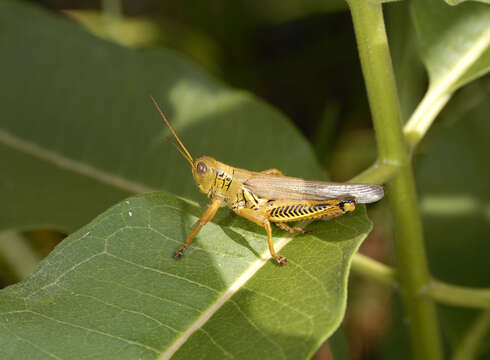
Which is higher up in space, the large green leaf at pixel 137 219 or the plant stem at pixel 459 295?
the large green leaf at pixel 137 219

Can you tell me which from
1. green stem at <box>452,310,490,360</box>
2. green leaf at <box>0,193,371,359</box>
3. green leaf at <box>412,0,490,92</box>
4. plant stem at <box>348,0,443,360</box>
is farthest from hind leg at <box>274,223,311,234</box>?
green stem at <box>452,310,490,360</box>

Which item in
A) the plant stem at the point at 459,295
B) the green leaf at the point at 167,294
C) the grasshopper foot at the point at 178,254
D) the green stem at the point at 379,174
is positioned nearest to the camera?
the green leaf at the point at 167,294

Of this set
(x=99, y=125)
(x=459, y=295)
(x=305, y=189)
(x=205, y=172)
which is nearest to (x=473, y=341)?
(x=459, y=295)

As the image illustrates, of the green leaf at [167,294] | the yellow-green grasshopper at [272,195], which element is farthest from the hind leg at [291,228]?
the green leaf at [167,294]

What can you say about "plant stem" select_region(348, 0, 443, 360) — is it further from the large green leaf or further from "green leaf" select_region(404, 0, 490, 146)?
"green leaf" select_region(404, 0, 490, 146)

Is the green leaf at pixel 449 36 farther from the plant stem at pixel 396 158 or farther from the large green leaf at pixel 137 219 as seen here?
the large green leaf at pixel 137 219

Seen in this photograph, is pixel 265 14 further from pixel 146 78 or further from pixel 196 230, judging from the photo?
pixel 196 230

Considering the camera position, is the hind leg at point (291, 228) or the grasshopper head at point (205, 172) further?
the grasshopper head at point (205, 172)

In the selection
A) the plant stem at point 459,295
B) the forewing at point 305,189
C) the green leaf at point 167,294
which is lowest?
the plant stem at point 459,295
